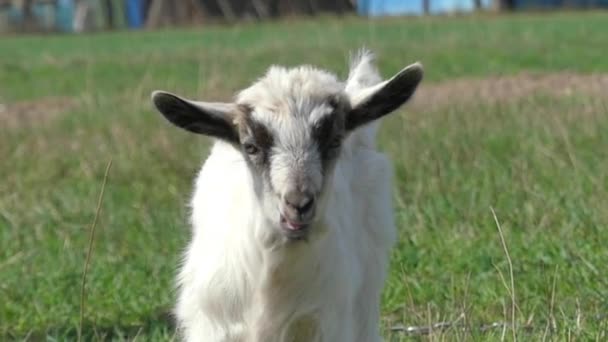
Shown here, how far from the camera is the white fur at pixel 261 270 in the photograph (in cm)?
531

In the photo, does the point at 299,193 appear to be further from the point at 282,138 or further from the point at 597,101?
the point at 597,101

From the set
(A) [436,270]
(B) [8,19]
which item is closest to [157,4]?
(B) [8,19]

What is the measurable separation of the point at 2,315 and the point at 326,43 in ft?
61.4

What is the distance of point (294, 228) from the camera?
497 cm

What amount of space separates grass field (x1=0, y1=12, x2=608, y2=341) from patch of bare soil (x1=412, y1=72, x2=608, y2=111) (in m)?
0.05

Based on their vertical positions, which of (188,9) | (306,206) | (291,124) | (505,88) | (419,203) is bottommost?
(188,9)

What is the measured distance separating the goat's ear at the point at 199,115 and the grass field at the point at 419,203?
123cm

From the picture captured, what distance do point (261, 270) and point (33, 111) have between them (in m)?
13.0

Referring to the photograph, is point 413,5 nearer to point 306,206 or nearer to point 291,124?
point 291,124

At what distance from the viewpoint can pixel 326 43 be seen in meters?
25.9

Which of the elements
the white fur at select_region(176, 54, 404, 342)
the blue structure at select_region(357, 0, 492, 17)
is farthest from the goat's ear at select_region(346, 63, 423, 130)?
the blue structure at select_region(357, 0, 492, 17)

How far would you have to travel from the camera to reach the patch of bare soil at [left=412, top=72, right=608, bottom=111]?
15188mm

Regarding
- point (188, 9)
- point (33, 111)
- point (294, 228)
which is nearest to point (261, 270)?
point (294, 228)

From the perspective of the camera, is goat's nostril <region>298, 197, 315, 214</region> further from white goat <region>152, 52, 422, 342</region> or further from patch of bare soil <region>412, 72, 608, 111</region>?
patch of bare soil <region>412, 72, 608, 111</region>
